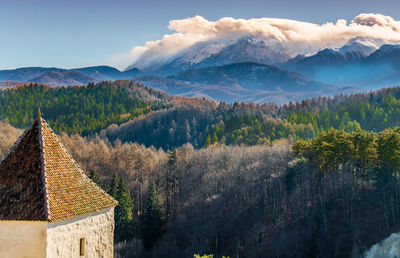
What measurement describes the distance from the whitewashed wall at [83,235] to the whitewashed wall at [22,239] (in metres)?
0.24

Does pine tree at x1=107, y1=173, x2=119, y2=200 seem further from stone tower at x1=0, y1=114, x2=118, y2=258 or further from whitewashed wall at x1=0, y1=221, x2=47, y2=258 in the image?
whitewashed wall at x1=0, y1=221, x2=47, y2=258

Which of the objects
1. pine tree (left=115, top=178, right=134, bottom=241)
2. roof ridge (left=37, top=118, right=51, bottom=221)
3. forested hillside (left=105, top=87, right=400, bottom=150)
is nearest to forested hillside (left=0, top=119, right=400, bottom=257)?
pine tree (left=115, top=178, right=134, bottom=241)

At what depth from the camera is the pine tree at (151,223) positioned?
72.8 meters

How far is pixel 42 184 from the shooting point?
14555 millimetres

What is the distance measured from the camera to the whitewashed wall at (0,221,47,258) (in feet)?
45.1

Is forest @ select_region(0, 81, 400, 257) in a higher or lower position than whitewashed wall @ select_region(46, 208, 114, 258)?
lower

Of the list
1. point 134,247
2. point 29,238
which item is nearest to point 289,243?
point 134,247

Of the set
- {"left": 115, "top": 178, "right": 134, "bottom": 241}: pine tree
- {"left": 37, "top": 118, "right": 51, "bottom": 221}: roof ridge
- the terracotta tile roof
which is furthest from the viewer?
{"left": 115, "top": 178, "right": 134, "bottom": 241}: pine tree

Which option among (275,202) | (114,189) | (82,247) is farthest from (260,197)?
(82,247)

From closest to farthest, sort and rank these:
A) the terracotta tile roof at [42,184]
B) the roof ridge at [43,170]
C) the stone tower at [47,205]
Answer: the stone tower at [47,205], the roof ridge at [43,170], the terracotta tile roof at [42,184]

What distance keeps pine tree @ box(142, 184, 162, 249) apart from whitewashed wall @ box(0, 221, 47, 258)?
60476mm

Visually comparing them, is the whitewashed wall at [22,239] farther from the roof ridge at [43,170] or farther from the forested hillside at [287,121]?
the forested hillside at [287,121]

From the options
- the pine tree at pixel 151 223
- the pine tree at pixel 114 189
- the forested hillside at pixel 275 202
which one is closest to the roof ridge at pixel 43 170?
Result: the forested hillside at pixel 275 202

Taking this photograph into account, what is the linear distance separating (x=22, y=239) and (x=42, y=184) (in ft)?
6.17
